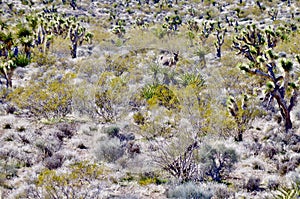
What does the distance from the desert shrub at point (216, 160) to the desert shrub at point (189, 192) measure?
110 centimetres

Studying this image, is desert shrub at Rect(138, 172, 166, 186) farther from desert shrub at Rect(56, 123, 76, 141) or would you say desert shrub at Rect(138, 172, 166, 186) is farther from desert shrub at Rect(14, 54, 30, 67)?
desert shrub at Rect(14, 54, 30, 67)

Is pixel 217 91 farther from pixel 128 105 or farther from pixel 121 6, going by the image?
pixel 121 6

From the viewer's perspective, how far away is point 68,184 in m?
6.99

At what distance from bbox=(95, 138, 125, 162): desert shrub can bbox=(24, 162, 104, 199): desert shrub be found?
243 cm

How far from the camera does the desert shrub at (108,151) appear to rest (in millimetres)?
10273

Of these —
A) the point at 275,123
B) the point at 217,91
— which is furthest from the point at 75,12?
the point at 275,123

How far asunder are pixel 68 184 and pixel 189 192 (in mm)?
2680

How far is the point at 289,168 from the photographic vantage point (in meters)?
9.39

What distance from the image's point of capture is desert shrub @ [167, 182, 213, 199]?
779 cm

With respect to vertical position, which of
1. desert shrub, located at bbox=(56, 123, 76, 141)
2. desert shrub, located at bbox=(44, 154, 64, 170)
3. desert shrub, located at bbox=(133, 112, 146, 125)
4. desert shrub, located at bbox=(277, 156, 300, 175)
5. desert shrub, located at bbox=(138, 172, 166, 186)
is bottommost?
desert shrub, located at bbox=(56, 123, 76, 141)

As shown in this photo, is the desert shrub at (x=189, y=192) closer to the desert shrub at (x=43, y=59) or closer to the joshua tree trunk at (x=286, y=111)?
the joshua tree trunk at (x=286, y=111)

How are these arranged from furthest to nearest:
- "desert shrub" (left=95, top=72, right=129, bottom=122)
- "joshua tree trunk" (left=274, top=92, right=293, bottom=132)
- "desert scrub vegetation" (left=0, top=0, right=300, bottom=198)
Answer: "desert shrub" (left=95, top=72, right=129, bottom=122)
"joshua tree trunk" (left=274, top=92, right=293, bottom=132)
"desert scrub vegetation" (left=0, top=0, right=300, bottom=198)

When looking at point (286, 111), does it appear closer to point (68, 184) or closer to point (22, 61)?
point (68, 184)

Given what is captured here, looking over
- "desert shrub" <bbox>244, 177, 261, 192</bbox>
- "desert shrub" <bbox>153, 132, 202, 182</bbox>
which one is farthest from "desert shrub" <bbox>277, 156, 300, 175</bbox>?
"desert shrub" <bbox>153, 132, 202, 182</bbox>
